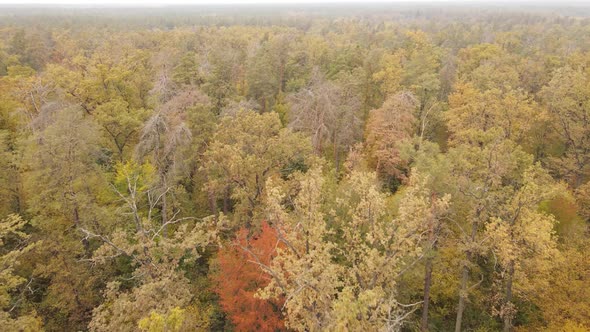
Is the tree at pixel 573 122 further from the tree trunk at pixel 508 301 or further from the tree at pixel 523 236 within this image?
the tree trunk at pixel 508 301

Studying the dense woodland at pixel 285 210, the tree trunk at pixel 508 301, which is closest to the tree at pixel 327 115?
the dense woodland at pixel 285 210

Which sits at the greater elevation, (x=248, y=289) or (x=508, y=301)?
(x=248, y=289)

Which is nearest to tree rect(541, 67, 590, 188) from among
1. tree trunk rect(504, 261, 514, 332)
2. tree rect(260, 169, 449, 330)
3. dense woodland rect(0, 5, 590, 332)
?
dense woodland rect(0, 5, 590, 332)

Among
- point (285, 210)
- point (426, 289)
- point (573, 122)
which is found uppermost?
point (573, 122)

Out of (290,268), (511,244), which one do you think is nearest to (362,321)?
(290,268)

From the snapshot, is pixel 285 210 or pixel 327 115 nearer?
pixel 285 210

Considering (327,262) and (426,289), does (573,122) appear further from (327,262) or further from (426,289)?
(327,262)

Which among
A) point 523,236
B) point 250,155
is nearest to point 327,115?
point 250,155

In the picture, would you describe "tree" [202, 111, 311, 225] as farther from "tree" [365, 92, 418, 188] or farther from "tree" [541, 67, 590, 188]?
"tree" [541, 67, 590, 188]
